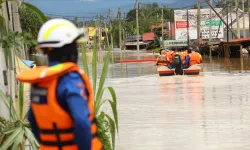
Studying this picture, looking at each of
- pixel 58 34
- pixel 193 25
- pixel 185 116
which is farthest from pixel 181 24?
pixel 58 34

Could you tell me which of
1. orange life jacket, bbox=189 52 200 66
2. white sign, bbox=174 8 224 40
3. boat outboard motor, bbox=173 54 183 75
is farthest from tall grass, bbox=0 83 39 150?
white sign, bbox=174 8 224 40

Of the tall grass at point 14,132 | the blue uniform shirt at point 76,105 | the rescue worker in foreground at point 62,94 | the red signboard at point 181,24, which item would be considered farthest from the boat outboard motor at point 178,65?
the red signboard at point 181,24

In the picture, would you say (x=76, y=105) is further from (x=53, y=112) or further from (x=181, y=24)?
(x=181, y=24)

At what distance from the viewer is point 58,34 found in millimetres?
2711

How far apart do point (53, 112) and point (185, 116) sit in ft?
24.0

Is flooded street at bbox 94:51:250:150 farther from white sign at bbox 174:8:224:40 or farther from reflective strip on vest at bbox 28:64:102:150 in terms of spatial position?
white sign at bbox 174:8:224:40

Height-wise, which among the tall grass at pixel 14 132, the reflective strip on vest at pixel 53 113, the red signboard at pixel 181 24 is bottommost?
the tall grass at pixel 14 132

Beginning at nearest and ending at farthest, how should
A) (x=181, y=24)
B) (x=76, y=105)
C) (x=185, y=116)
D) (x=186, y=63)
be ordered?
(x=76, y=105), (x=185, y=116), (x=186, y=63), (x=181, y=24)

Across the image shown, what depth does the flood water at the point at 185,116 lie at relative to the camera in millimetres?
7359

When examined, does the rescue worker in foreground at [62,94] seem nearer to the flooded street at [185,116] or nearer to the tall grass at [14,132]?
the tall grass at [14,132]

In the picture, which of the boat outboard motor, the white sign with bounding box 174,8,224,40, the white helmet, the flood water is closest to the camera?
the white helmet

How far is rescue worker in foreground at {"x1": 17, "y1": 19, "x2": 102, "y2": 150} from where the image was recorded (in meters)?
2.61

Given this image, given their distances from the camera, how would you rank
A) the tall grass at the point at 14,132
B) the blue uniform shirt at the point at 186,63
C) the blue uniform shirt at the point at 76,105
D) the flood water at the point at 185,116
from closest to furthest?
the blue uniform shirt at the point at 76,105 < the tall grass at the point at 14,132 < the flood water at the point at 185,116 < the blue uniform shirt at the point at 186,63

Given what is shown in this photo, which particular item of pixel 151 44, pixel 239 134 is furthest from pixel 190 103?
pixel 151 44
